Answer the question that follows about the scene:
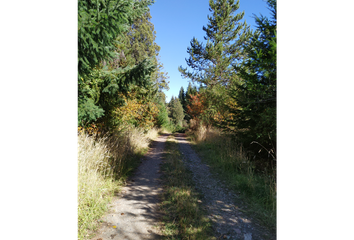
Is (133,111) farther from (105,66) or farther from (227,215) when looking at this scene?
(227,215)

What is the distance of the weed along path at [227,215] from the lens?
2.65 m

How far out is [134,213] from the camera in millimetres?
3146

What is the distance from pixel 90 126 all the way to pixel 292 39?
6.17m

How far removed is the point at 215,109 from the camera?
1439 centimetres

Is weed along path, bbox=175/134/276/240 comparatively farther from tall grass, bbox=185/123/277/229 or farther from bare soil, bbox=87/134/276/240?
tall grass, bbox=185/123/277/229

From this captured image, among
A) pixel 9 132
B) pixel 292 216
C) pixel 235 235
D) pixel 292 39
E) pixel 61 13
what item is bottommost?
pixel 235 235

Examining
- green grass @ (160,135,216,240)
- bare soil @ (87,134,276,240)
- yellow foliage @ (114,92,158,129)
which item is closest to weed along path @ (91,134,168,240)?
bare soil @ (87,134,276,240)

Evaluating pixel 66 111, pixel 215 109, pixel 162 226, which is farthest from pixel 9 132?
pixel 215 109

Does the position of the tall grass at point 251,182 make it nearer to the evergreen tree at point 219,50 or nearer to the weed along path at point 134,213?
the weed along path at point 134,213

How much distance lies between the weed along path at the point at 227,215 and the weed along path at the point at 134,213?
3.52ft

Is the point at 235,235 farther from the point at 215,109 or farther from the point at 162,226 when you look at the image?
the point at 215,109

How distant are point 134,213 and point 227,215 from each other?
5.97ft

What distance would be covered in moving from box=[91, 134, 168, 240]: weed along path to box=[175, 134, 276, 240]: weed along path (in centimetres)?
107

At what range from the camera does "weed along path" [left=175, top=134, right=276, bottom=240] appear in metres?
2.65
